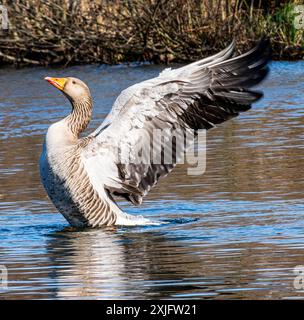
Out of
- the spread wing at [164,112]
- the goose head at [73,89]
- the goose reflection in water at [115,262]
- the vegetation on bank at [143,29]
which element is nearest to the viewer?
the goose reflection in water at [115,262]

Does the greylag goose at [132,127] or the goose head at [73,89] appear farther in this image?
the goose head at [73,89]

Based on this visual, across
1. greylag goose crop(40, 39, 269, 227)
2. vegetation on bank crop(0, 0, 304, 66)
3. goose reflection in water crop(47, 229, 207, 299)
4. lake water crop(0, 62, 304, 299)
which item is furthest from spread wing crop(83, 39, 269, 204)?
vegetation on bank crop(0, 0, 304, 66)

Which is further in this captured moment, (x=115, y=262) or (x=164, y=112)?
(x=164, y=112)

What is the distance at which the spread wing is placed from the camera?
962 cm

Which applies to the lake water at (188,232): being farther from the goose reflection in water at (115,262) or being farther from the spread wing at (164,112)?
the spread wing at (164,112)

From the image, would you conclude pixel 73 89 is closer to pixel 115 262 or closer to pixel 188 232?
pixel 188 232

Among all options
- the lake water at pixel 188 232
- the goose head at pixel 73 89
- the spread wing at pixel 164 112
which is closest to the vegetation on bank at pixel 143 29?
the lake water at pixel 188 232

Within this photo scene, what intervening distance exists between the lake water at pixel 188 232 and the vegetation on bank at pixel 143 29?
21.4ft

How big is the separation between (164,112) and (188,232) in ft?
3.85

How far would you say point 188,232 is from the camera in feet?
30.8

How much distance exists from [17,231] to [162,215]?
1.42 meters

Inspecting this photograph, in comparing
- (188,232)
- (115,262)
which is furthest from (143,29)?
(115,262)

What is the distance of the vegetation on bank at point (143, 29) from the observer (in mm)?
22016
